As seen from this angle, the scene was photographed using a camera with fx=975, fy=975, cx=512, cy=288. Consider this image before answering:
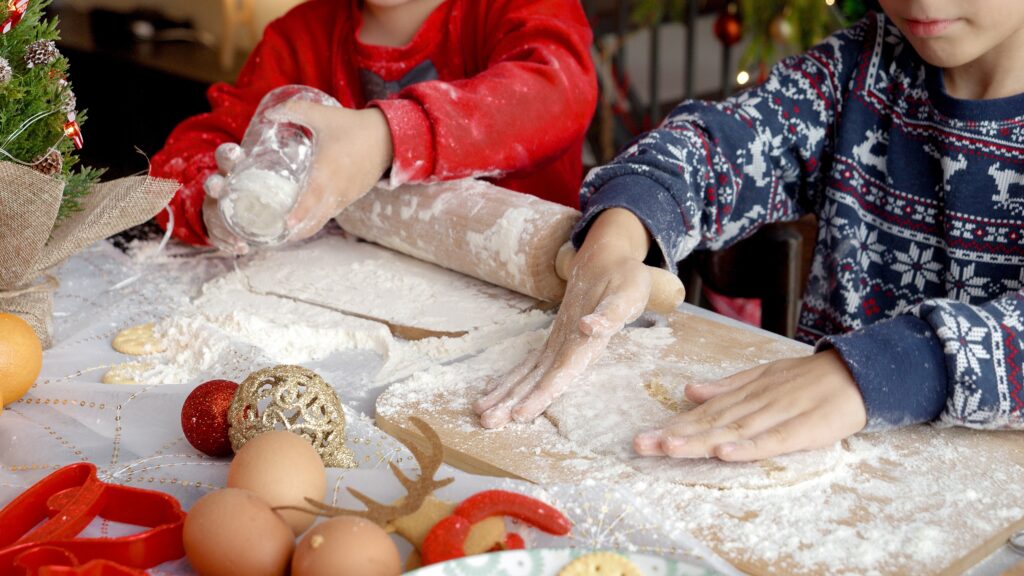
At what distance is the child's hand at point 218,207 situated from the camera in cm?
124

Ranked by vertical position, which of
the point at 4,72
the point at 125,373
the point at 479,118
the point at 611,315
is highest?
the point at 4,72

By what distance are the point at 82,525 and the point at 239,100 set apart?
1.06 m

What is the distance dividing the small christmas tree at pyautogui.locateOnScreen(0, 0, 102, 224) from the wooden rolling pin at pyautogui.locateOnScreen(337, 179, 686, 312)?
1.42 feet

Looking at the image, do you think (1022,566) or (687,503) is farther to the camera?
(687,503)

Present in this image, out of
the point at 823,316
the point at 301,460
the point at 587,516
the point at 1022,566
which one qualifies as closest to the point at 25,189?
the point at 301,460

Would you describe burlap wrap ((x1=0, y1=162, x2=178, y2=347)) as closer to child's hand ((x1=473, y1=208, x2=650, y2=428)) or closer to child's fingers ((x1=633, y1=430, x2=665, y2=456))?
child's hand ((x1=473, y1=208, x2=650, y2=428))

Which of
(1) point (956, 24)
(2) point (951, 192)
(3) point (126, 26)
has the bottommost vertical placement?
(3) point (126, 26)

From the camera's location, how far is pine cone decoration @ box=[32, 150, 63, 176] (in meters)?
1.05

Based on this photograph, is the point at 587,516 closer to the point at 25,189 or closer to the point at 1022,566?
the point at 1022,566

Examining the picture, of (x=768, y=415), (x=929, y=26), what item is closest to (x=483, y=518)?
(x=768, y=415)

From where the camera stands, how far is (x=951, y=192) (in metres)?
1.24

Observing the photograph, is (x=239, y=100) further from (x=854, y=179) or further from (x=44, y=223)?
(x=854, y=179)

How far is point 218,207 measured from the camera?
126 centimetres

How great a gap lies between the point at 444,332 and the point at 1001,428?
61 cm
